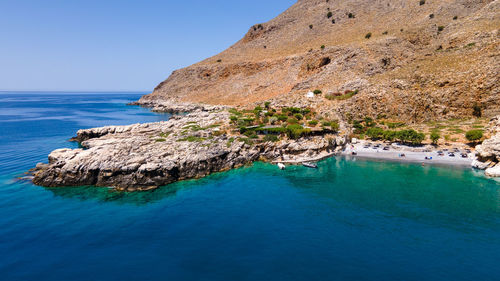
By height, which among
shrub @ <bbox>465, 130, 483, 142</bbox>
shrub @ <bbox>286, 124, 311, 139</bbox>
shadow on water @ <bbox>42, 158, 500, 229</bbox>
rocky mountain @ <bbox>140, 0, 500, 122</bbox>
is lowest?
shadow on water @ <bbox>42, 158, 500, 229</bbox>

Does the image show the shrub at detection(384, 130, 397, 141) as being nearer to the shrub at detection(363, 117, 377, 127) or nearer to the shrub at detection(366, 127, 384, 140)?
the shrub at detection(366, 127, 384, 140)

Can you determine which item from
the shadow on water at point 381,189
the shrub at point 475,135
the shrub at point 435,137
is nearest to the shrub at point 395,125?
the shrub at point 435,137

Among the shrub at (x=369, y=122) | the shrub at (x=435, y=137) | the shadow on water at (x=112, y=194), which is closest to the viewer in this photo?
the shadow on water at (x=112, y=194)

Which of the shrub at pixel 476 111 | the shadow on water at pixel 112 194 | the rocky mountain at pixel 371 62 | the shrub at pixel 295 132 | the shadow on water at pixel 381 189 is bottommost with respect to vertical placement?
the shadow on water at pixel 112 194

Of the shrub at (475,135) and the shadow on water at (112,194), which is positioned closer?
→ the shadow on water at (112,194)

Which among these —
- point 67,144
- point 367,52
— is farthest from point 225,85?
point 67,144

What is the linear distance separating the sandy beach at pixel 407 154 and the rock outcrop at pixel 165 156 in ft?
13.7

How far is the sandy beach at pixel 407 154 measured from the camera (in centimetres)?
3944

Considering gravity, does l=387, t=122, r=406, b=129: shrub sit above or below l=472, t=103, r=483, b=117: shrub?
below

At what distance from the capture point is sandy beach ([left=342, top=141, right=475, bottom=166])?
39.4 metres

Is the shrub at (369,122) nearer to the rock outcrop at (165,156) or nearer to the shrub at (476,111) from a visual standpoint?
the rock outcrop at (165,156)

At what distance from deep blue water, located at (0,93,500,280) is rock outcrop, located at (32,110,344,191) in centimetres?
211

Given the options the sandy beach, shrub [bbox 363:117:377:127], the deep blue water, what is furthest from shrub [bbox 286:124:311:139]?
shrub [bbox 363:117:377:127]

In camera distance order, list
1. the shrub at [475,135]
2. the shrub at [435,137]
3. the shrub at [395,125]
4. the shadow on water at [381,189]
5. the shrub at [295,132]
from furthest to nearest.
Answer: the shrub at [395,125]
the shrub at [295,132]
the shrub at [435,137]
the shrub at [475,135]
the shadow on water at [381,189]
